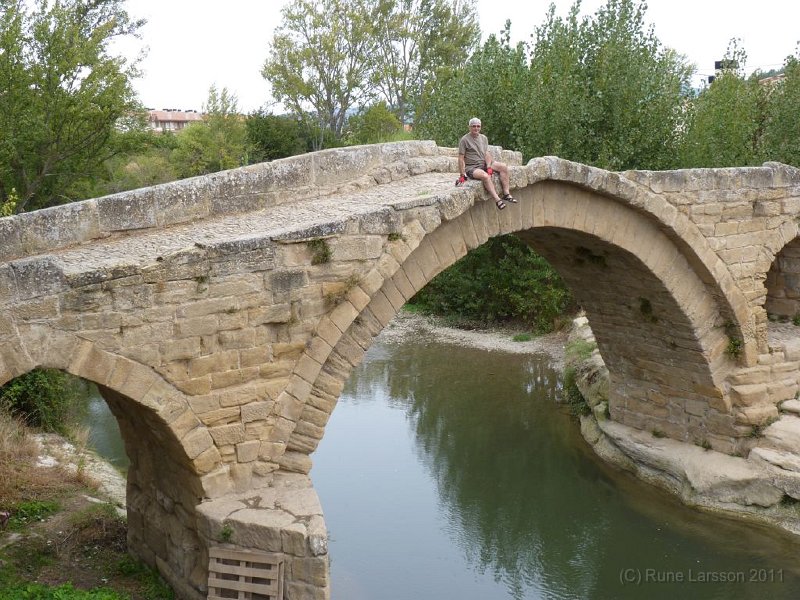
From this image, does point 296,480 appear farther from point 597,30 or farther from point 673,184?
point 597,30

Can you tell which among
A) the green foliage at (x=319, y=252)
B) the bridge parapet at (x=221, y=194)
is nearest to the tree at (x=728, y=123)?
the bridge parapet at (x=221, y=194)

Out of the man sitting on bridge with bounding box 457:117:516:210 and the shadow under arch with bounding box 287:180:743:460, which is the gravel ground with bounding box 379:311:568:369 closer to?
the shadow under arch with bounding box 287:180:743:460

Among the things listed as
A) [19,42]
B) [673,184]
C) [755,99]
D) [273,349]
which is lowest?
[273,349]

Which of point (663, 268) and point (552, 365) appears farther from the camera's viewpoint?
point (552, 365)

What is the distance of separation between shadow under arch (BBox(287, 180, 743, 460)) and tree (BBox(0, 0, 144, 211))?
9988mm

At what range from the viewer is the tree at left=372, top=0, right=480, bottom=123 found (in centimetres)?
3172

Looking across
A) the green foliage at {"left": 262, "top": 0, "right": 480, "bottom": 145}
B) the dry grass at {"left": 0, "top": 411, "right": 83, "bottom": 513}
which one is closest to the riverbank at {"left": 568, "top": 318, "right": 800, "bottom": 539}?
the dry grass at {"left": 0, "top": 411, "right": 83, "bottom": 513}

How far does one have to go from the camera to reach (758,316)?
8430mm

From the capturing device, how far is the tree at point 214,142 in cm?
2848

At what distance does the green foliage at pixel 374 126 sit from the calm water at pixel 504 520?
1930 centimetres

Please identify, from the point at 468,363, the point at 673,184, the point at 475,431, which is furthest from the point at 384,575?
the point at 468,363

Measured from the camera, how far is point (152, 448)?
5.88m

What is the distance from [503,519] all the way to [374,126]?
23257 millimetres

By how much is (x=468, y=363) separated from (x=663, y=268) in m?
6.47
